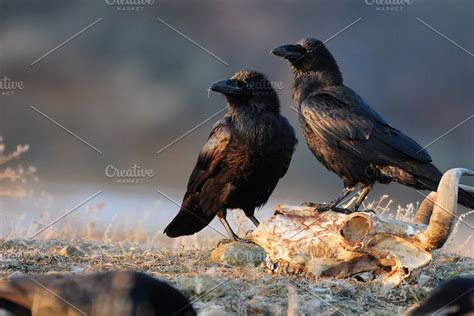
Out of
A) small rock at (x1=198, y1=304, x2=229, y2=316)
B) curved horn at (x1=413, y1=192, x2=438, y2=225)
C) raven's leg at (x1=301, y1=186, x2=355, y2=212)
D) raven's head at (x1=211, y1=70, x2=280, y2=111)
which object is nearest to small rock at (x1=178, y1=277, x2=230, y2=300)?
small rock at (x1=198, y1=304, x2=229, y2=316)

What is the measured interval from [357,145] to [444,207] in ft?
4.79

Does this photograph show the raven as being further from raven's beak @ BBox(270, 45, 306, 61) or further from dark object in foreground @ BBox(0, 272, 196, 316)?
A: dark object in foreground @ BBox(0, 272, 196, 316)

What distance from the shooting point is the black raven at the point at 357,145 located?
7.11 metres

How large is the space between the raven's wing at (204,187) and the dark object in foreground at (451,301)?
353 cm

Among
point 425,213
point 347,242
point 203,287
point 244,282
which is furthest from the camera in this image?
point 425,213

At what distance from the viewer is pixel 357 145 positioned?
7.21 m

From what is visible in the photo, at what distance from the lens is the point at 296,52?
789cm

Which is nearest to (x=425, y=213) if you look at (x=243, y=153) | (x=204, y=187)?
(x=243, y=153)

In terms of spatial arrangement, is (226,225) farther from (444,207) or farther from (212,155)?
(444,207)

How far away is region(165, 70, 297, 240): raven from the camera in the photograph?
7.71m

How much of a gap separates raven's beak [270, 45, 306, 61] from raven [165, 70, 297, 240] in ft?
0.93

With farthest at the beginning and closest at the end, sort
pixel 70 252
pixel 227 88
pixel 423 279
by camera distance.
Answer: pixel 227 88
pixel 70 252
pixel 423 279

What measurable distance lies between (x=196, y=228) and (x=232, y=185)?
2.67 ft

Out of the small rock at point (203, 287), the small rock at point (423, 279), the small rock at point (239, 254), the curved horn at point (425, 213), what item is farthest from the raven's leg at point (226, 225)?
the small rock at point (203, 287)
